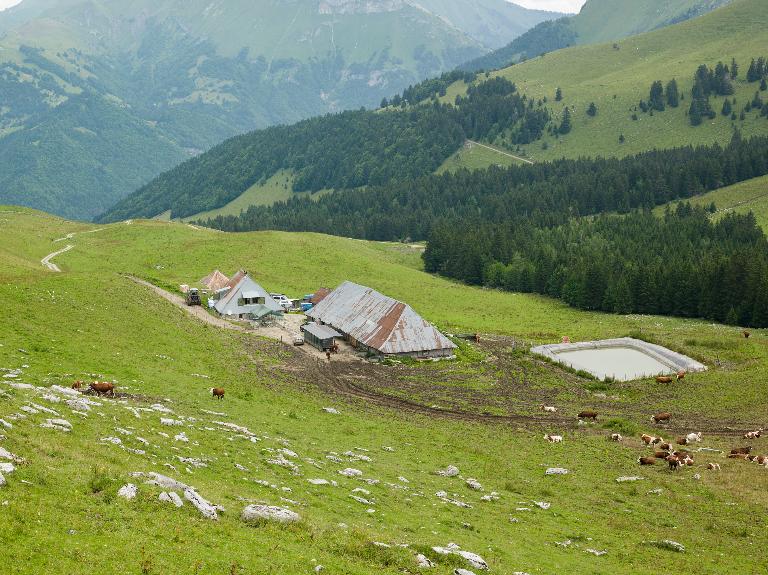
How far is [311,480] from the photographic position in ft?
109

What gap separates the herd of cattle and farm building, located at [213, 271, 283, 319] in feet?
163

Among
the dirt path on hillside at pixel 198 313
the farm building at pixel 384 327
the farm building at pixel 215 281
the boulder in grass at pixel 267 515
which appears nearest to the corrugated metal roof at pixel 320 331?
the farm building at pixel 384 327

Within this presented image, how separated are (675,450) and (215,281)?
78754 millimetres

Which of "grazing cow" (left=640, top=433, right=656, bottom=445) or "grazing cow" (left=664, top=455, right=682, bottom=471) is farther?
"grazing cow" (left=640, top=433, right=656, bottom=445)

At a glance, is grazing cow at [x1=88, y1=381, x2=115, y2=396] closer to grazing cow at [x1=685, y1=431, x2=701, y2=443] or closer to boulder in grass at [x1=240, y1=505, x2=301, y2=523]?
boulder in grass at [x1=240, y1=505, x2=301, y2=523]

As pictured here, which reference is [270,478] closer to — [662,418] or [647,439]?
[647,439]

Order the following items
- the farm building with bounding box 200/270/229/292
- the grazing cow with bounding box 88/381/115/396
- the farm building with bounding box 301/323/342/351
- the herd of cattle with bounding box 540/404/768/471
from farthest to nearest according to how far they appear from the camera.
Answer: the farm building with bounding box 200/270/229/292
the farm building with bounding box 301/323/342/351
the herd of cattle with bounding box 540/404/768/471
the grazing cow with bounding box 88/381/115/396

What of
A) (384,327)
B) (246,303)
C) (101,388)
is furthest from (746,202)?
(101,388)

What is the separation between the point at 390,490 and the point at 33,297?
43.0 m

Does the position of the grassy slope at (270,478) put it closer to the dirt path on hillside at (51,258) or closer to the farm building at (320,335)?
the farm building at (320,335)

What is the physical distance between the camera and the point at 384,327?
3204 inches

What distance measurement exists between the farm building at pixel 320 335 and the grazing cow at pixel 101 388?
38570 mm

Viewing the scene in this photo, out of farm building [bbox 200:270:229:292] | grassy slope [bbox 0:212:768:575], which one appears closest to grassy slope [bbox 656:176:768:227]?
grassy slope [bbox 0:212:768:575]

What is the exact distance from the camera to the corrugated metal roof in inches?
3207
